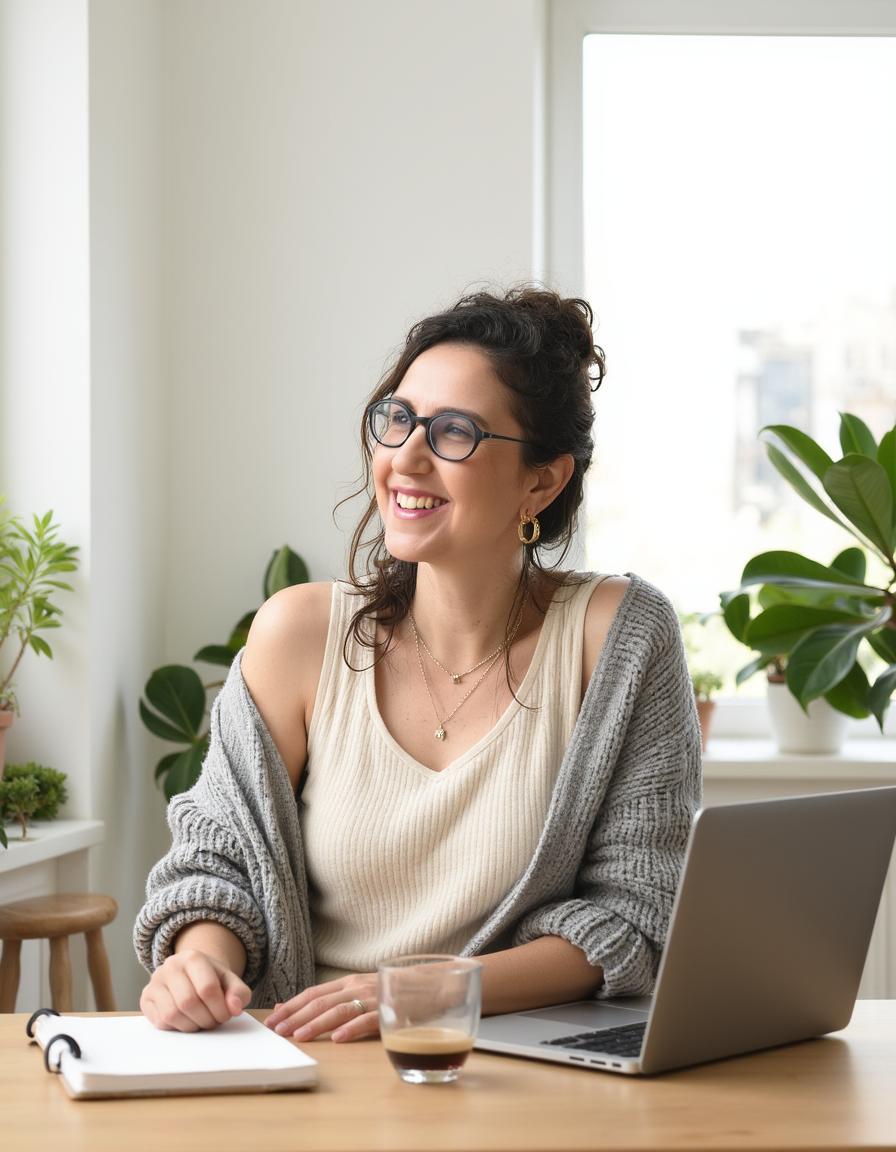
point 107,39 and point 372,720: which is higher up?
point 107,39

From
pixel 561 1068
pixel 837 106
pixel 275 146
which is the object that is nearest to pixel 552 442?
pixel 561 1068

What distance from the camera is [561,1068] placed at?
1162 millimetres

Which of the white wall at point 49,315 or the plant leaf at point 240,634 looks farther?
the plant leaf at point 240,634

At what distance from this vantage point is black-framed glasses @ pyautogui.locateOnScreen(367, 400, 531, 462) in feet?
5.69

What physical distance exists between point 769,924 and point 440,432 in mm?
785

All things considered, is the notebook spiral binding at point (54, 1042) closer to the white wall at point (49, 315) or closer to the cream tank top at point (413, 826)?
the cream tank top at point (413, 826)

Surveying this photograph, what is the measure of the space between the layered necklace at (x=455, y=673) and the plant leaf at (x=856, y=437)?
1.08 metres

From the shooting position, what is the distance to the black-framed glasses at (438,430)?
68.3 inches

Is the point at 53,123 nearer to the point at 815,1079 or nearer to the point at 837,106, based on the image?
the point at 837,106

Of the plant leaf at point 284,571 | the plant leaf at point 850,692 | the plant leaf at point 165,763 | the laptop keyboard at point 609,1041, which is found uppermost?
the plant leaf at point 284,571

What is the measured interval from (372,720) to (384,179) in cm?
173

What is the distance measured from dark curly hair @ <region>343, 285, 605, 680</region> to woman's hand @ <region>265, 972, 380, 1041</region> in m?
Answer: 0.58

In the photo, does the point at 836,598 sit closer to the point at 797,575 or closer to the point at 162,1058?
the point at 797,575

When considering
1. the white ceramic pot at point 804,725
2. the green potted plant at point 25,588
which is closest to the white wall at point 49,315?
the green potted plant at point 25,588
